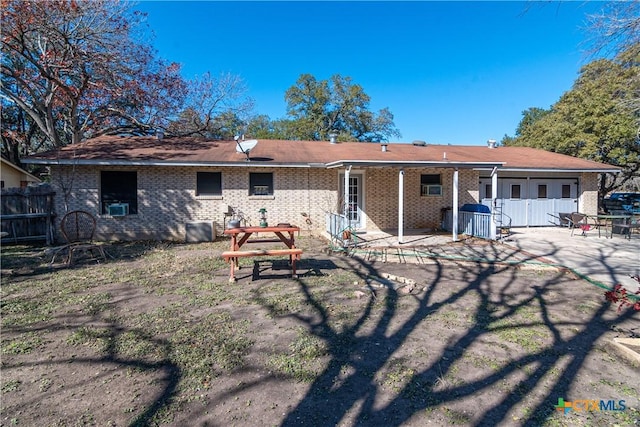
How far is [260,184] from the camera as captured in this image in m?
11.7

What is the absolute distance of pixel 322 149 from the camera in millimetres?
14336

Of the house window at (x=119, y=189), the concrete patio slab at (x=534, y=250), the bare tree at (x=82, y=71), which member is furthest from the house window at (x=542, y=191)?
the bare tree at (x=82, y=71)

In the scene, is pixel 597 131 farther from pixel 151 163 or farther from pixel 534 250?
pixel 151 163

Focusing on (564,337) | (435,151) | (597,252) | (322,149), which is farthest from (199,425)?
(435,151)

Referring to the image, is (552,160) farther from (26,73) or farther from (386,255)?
(26,73)

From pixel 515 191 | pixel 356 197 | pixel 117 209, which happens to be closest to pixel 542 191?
pixel 515 191

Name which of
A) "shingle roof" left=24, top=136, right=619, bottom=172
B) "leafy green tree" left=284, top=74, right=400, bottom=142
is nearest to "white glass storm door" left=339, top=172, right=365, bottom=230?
"shingle roof" left=24, top=136, right=619, bottom=172

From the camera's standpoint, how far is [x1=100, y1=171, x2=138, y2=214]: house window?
35.4 feet

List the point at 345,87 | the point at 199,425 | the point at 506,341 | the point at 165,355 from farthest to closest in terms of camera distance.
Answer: the point at 345,87 < the point at 506,341 < the point at 165,355 < the point at 199,425

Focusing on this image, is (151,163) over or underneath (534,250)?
over

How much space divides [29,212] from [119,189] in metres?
2.69

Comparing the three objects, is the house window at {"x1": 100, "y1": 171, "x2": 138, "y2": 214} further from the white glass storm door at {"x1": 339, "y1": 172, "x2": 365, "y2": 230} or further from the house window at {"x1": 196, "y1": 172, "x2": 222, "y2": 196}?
the white glass storm door at {"x1": 339, "y1": 172, "x2": 365, "y2": 230}

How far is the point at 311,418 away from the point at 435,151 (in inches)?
554

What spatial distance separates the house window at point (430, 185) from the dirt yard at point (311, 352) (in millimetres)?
6697
